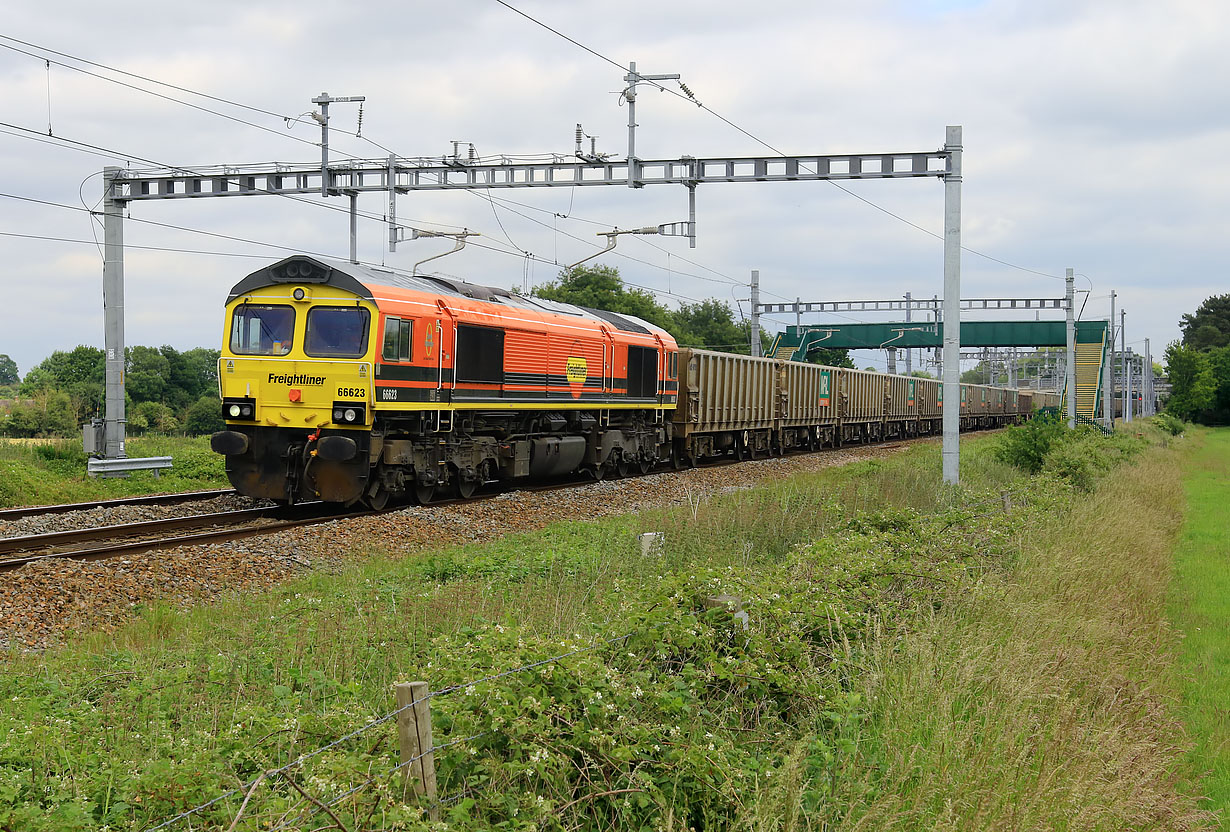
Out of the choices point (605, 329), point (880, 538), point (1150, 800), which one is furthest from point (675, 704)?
point (605, 329)

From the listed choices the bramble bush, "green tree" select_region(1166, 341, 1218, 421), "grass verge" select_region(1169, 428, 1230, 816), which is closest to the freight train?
the bramble bush

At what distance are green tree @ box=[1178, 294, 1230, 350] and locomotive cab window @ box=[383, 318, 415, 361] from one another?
4657 inches

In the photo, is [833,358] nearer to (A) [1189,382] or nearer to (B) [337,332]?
(A) [1189,382]

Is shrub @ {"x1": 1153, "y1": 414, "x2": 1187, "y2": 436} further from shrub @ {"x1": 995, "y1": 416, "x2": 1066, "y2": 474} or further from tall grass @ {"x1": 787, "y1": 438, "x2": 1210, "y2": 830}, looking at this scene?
tall grass @ {"x1": 787, "y1": 438, "x2": 1210, "y2": 830}

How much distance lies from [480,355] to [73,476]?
33.1 feet

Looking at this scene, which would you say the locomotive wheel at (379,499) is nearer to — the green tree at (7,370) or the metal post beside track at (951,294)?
the metal post beside track at (951,294)

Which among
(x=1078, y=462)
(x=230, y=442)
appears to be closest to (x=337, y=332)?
(x=230, y=442)

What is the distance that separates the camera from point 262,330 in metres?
15.5

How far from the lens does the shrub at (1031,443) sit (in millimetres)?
22984

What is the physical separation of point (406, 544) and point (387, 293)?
160 inches

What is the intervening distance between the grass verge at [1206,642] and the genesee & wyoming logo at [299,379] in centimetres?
1162

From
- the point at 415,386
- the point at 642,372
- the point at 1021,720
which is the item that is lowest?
the point at 1021,720

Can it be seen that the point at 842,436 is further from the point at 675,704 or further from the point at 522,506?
the point at 675,704

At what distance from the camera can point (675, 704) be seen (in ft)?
15.4
